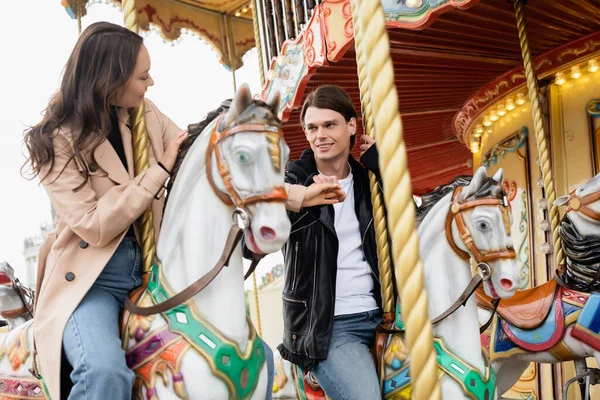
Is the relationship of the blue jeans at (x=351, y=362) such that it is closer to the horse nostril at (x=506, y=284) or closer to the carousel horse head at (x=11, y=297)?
the horse nostril at (x=506, y=284)

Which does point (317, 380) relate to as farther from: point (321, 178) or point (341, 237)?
point (321, 178)

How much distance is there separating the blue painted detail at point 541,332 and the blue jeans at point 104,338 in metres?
1.98

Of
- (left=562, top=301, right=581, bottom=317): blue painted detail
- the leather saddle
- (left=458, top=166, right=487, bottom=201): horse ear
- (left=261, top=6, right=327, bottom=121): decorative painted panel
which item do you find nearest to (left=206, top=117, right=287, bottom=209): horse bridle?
(left=458, top=166, right=487, bottom=201): horse ear

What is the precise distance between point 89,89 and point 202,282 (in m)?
0.66

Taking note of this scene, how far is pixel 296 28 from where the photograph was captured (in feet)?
17.9

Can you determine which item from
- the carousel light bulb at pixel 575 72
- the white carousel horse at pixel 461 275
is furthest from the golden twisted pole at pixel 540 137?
the white carousel horse at pixel 461 275

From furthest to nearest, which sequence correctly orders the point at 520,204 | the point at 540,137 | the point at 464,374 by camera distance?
the point at 520,204, the point at 540,137, the point at 464,374

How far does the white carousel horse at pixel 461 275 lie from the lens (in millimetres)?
2109

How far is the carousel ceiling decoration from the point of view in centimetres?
766

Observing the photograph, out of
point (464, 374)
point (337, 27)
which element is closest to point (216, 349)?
point (464, 374)

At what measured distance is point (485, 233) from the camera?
2182mm

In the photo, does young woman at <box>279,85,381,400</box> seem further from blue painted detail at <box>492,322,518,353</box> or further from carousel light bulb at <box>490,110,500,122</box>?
carousel light bulb at <box>490,110,500,122</box>

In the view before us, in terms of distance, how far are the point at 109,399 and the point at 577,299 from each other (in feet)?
8.28

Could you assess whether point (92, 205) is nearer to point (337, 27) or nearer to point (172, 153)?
point (172, 153)
